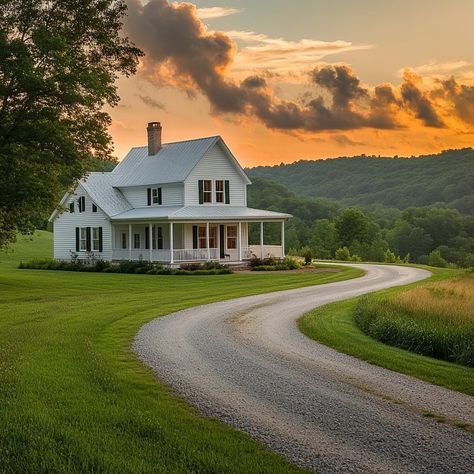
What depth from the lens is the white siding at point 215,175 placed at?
4628 centimetres

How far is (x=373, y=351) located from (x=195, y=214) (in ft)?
98.6

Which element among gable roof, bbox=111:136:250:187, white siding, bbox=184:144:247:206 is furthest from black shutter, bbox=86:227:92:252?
white siding, bbox=184:144:247:206

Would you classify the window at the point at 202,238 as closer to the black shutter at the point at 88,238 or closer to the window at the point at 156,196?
the window at the point at 156,196

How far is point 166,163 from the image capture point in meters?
49.3

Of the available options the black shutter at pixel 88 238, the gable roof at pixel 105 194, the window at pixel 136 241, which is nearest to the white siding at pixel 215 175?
the window at pixel 136 241

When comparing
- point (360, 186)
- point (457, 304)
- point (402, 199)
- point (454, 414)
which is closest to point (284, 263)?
point (457, 304)

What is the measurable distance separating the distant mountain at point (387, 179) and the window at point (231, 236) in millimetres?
105153

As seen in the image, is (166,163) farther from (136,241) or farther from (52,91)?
(52,91)

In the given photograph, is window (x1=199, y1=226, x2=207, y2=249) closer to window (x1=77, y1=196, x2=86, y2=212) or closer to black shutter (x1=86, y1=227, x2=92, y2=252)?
black shutter (x1=86, y1=227, x2=92, y2=252)

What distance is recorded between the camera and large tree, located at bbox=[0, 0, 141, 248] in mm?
27234

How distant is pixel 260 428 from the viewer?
8.85m

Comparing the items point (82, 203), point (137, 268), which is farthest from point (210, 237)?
point (82, 203)

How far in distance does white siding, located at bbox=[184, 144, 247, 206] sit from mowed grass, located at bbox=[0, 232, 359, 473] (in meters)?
25.4

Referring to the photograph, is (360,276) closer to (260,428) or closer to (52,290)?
(52,290)
